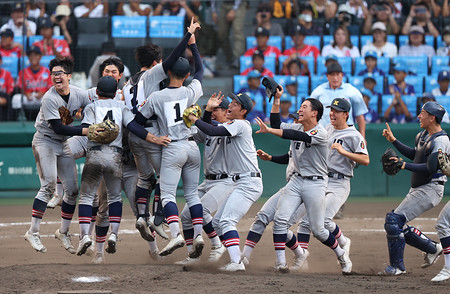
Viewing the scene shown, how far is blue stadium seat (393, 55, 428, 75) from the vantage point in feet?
49.2

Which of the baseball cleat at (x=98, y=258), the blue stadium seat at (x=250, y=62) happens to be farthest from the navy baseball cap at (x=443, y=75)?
the baseball cleat at (x=98, y=258)

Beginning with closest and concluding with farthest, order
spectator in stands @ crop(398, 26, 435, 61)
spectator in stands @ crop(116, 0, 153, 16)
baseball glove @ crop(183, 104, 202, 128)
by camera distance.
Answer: baseball glove @ crop(183, 104, 202, 128) → spectator in stands @ crop(116, 0, 153, 16) → spectator in stands @ crop(398, 26, 435, 61)

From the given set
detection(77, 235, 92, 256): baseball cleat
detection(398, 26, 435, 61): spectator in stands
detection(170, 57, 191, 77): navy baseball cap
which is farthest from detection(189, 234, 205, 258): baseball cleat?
detection(398, 26, 435, 61): spectator in stands

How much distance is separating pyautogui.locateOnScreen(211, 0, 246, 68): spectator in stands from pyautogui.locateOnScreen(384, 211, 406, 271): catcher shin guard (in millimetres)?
7387

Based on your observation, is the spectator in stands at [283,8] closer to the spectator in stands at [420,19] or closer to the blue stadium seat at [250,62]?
the blue stadium seat at [250,62]

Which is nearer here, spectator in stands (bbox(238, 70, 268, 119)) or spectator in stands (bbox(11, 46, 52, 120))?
spectator in stands (bbox(11, 46, 52, 120))

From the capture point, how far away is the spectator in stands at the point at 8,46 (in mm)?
14234

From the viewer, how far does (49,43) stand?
1451cm

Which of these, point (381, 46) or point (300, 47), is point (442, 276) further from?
point (381, 46)

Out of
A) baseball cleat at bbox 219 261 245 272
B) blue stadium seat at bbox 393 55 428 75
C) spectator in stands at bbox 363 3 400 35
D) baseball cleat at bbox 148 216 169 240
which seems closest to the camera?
baseball cleat at bbox 219 261 245 272

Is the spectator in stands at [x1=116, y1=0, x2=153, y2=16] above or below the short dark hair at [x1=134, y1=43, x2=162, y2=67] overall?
above

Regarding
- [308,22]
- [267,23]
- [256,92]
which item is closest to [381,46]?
[308,22]

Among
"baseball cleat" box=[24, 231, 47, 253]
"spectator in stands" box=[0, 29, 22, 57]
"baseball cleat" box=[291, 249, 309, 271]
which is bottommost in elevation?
"baseball cleat" box=[291, 249, 309, 271]

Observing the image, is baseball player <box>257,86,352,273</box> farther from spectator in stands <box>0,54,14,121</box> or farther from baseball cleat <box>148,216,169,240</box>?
spectator in stands <box>0,54,14,121</box>
